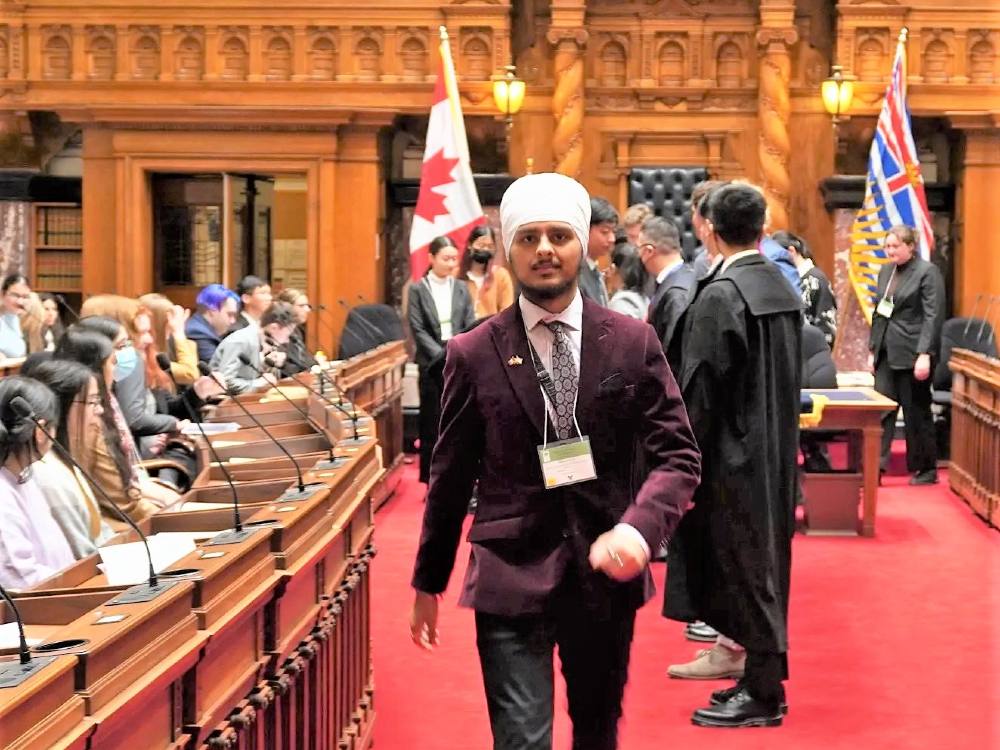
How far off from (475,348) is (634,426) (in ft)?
1.03

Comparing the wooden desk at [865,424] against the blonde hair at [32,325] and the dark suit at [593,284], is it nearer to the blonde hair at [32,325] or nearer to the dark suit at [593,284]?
the dark suit at [593,284]

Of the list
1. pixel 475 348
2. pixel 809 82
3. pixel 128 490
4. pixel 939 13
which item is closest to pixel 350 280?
pixel 809 82

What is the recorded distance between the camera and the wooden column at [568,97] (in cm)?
1200

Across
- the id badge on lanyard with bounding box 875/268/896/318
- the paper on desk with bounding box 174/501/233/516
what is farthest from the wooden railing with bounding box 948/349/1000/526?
the paper on desk with bounding box 174/501/233/516

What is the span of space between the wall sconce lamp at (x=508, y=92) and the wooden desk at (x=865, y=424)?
16.0ft

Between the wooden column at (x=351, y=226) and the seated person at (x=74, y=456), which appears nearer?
the seated person at (x=74, y=456)

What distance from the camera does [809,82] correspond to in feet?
40.1

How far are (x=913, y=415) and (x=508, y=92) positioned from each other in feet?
13.7

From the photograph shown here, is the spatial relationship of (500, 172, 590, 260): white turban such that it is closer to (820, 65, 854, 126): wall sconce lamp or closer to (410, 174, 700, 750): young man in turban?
(410, 174, 700, 750): young man in turban

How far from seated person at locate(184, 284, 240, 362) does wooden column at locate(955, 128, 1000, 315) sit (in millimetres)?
5829

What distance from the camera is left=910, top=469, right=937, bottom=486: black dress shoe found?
935 cm

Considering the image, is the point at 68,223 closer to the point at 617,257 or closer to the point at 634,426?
the point at 617,257

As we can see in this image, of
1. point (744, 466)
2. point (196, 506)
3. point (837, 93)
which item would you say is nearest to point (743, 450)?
point (744, 466)

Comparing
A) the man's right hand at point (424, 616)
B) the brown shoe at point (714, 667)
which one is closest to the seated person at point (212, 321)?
the brown shoe at point (714, 667)
